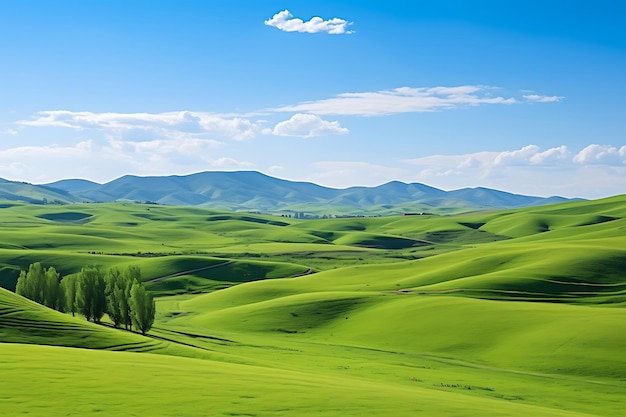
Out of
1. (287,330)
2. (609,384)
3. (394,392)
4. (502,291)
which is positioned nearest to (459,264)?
(502,291)

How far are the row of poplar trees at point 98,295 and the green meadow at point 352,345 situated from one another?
2.97 metres

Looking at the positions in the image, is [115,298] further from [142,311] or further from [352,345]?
[352,345]

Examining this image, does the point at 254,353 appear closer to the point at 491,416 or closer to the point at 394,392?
the point at 394,392

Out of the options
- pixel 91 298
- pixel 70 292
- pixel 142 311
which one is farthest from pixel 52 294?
pixel 142 311

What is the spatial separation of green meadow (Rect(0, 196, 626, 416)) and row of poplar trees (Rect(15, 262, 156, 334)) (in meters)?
2.97

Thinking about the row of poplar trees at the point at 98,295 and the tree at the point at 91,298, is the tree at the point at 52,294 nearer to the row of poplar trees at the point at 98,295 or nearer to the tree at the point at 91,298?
the row of poplar trees at the point at 98,295

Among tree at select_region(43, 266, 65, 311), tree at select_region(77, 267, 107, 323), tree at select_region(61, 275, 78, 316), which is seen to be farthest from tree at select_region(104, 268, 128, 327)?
tree at select_region(43, 266, 65, 311)

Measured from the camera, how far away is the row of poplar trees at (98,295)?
266ft

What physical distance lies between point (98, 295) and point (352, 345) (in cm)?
3510

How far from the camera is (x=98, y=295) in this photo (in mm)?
88562

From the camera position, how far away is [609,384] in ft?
200

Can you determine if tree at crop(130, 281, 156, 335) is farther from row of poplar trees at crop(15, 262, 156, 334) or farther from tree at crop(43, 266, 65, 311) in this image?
tree at crop(43, 266, 65, 311)

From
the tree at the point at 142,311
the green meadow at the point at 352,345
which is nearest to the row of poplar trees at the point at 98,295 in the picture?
the tree at the point at 142,311

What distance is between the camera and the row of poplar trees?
266 feet
